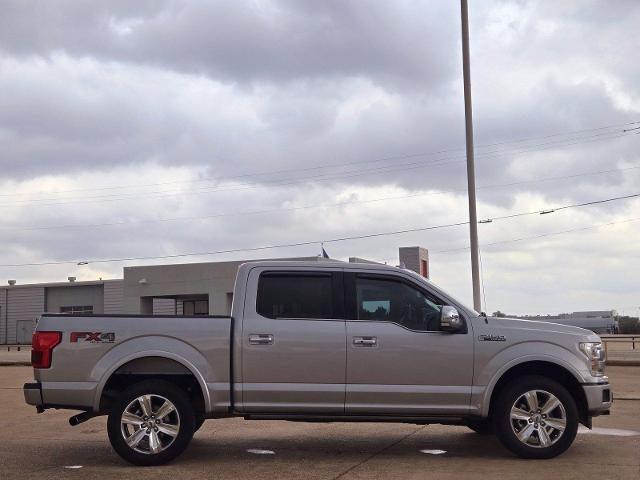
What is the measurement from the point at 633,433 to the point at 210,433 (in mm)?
5521

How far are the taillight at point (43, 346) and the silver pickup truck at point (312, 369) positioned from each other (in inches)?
0.4

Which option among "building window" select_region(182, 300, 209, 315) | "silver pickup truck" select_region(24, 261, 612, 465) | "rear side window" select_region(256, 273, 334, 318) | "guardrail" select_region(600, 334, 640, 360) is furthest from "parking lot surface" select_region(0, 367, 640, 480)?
"building window" select_region(182, 300, 209, 315)

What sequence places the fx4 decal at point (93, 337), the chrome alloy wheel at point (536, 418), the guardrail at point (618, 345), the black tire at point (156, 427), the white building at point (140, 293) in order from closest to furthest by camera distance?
the black tire at point (156, 427) < the fx4 decal at point (93, 337) < the chrome alloy wheel at point (536, 418) < the guardrail at point (618, 345) < the white building at point (140, 293)

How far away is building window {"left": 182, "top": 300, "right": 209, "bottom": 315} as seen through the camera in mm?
45312

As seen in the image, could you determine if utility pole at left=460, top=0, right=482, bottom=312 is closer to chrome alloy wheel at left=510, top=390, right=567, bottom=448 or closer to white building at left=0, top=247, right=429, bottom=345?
white building at left=0, top=247, right=429, bottom=345

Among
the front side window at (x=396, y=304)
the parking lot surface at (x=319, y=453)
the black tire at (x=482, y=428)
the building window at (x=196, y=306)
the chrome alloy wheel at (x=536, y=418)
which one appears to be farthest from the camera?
the building window at (x=196, y=306)

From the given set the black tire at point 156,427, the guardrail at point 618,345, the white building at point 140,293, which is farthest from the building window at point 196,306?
the black tire at point 156,427

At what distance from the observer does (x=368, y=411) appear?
8344mm

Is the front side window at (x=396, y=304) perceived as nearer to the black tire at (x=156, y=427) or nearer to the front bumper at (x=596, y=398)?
the front bumper at (x=596, y=398)

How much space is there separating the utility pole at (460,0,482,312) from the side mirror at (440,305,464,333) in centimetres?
1113

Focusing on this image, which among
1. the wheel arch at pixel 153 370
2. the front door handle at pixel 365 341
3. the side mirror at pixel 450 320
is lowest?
the wheel arch at pixel 153 370

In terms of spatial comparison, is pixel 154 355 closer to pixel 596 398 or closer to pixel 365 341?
pixel 365 341

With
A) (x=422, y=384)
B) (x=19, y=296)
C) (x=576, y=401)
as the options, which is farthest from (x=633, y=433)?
(x=19, y=296)

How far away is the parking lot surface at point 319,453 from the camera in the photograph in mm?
7867
